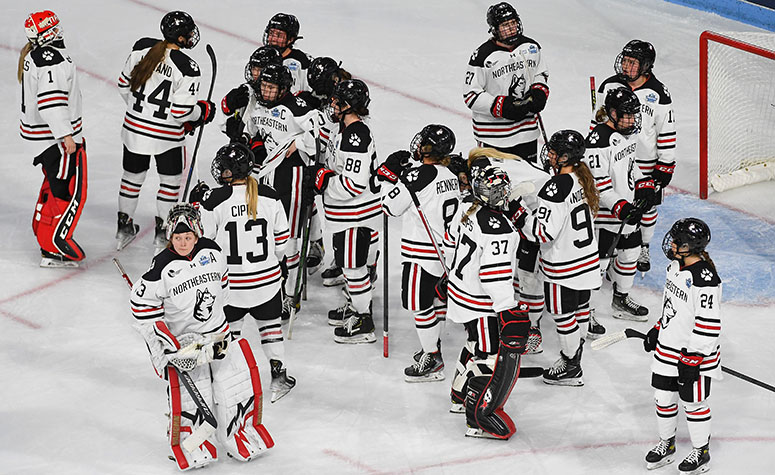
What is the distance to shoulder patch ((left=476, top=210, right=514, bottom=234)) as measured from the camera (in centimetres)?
452

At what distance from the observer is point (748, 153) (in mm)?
7285

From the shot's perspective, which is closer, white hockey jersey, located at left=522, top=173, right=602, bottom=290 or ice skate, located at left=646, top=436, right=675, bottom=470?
ice skate, located at left=646, top=436, right=675, bottom=470

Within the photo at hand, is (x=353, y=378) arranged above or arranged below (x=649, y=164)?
below

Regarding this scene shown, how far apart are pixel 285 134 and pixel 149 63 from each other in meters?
0.90

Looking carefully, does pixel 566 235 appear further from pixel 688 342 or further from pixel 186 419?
pixel 186 419

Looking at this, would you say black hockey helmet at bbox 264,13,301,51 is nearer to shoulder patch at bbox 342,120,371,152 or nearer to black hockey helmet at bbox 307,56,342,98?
black hockey helmet at bbox 307,56,342,98

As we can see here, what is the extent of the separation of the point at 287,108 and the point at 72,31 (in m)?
4.44

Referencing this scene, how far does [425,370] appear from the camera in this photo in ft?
17.2

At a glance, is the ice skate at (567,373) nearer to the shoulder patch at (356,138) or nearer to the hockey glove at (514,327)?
the hockey glove at (514,327)

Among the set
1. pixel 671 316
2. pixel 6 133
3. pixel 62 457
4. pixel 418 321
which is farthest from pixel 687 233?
pixel 6 133

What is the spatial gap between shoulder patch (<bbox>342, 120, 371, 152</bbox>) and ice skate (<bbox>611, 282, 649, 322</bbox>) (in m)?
1.60

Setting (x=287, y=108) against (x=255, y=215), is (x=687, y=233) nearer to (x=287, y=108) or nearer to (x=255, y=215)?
(x=255, y=215)

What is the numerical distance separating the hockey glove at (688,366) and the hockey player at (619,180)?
3.51 ft

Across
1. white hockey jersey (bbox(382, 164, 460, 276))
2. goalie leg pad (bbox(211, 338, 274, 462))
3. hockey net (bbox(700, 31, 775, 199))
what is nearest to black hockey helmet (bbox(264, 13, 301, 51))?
white hockey jersey (bbox(382, 164, 460, 276))
